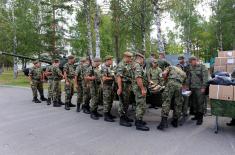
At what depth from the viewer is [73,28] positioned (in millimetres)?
25438

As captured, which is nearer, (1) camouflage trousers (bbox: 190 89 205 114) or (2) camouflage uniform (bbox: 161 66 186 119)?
(2) camouflage uniform (bbox: 161 66 186 119)

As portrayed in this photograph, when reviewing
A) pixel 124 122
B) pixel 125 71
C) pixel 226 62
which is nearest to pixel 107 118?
pixel 124 122

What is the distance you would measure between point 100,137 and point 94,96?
2319 millimetres

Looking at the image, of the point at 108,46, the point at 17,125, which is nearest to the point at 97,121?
the point at 17,125

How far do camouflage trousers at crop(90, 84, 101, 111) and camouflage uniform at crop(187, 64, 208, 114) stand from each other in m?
2.46

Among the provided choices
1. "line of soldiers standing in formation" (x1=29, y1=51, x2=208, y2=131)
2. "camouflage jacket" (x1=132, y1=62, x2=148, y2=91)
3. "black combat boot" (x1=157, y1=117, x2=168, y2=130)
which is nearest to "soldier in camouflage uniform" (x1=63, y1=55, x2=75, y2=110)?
"line of soldiers standing in formation" (x1=29, y1=51, x2=208, y2=131)

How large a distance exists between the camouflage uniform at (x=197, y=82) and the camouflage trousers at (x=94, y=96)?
2.46 metres

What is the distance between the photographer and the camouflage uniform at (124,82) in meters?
7.30

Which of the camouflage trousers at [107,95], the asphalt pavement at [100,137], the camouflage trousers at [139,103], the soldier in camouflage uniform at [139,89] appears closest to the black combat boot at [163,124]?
the asphalt pavement at [100,137]

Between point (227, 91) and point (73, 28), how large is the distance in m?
20.4

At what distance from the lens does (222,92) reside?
6.40 m

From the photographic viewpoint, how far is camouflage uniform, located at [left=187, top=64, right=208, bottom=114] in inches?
300

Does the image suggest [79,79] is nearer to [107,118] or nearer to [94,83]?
[94,83]

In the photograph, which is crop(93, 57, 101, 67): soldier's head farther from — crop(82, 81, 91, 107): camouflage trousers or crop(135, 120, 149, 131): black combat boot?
crop(135, 120, 149, 131): black combat boot
